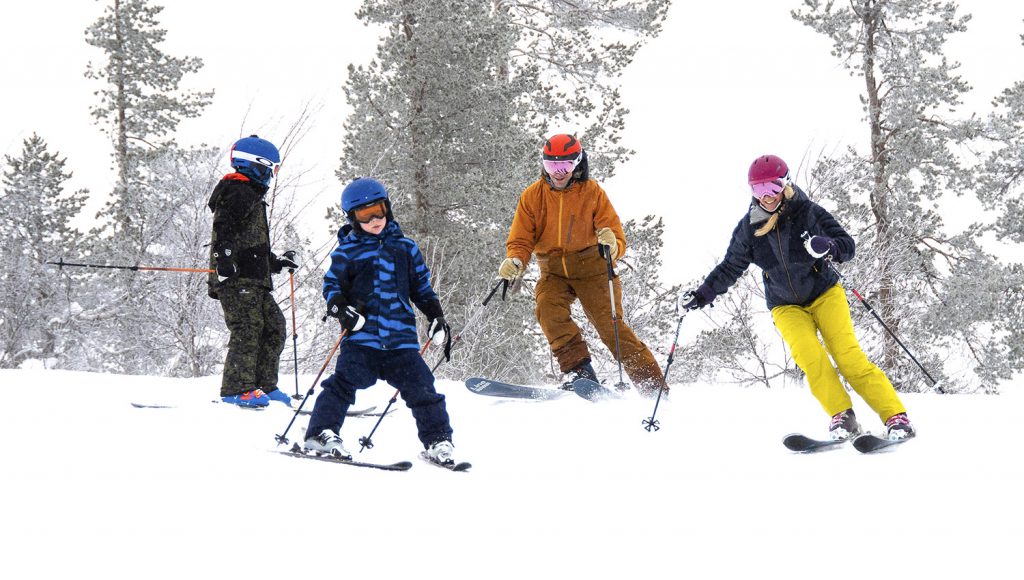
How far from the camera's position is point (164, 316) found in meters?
16.0

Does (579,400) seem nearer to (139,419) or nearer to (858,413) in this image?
(858,413)

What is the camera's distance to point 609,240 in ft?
19.6

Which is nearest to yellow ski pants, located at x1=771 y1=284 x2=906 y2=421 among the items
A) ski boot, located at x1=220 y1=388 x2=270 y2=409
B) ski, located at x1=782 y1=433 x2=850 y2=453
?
ski, located at x1=782 y1=433 x2=850 y2=453

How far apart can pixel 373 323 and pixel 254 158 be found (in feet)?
6.58

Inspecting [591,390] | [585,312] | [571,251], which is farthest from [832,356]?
[571,251]

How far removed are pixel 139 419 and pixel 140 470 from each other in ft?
4.70

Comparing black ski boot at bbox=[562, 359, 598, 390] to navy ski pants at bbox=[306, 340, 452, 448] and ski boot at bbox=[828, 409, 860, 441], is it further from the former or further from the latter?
navy ski pants at bbox=[306, 340, 452, 448]

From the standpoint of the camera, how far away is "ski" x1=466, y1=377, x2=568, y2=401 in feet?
20.9

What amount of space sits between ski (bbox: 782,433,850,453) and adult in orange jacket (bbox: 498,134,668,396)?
1.74m

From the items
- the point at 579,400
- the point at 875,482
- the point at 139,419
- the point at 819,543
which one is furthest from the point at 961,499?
the point at 139,419

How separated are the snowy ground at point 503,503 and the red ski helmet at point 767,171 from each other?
152cm

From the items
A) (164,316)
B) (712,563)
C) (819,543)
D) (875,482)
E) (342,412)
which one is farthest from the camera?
(164,316)

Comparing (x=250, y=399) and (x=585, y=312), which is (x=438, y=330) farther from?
(x=585, y=312)

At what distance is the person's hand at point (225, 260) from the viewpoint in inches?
222
